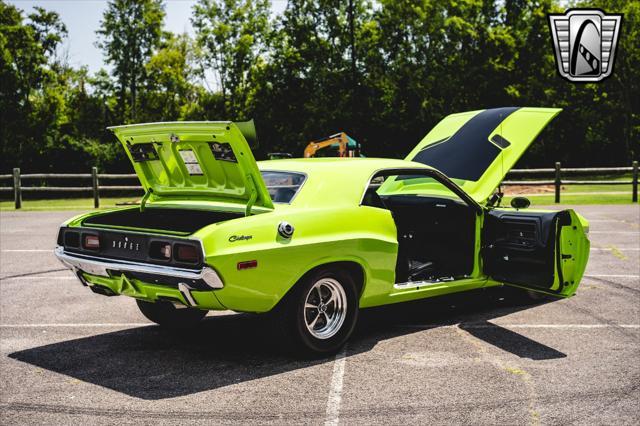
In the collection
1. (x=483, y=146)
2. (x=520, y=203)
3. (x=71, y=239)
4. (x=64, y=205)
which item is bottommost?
(x=64, y=205)

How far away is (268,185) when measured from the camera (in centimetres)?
592

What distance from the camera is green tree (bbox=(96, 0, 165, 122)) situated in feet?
Answer: 177

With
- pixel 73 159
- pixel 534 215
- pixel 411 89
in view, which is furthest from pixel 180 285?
pixel 411 89

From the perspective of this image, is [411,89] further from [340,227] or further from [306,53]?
[340,227]

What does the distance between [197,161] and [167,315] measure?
1.51 m

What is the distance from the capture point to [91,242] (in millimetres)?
5531

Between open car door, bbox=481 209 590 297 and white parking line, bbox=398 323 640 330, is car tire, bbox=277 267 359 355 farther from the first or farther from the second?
open car door, bbox=481 209 590 297

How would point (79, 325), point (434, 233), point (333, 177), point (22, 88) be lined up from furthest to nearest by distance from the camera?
point (22, 88) < point (434, 233) < point (79, 325) < point (333, 177)

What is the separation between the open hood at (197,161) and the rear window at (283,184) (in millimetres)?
303

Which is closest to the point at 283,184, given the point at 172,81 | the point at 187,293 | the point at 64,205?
the point at 187,293

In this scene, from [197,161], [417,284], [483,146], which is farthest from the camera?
[483,146]

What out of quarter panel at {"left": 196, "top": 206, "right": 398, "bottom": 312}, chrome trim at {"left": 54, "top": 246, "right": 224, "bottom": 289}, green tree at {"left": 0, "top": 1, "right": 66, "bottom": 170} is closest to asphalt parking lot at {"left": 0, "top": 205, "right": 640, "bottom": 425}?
quarter panel at {"left": 196, "top": 206, "right": 398, "bottom": 312}

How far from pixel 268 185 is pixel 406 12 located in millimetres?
44492

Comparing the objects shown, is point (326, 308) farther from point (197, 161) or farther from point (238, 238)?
point (197, 161)
